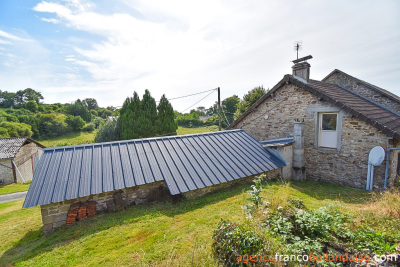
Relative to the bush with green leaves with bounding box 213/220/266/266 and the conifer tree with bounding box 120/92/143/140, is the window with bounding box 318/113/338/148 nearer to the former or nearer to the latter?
the bush with green leaves with bounding box 213/220/266/266

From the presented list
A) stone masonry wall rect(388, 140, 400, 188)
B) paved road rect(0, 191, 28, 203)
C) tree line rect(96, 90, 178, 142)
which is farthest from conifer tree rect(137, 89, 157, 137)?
stone masonry wall rect(388, 140, 400, 188)

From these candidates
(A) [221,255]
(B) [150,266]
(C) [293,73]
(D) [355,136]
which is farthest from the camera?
(C) [293,73]

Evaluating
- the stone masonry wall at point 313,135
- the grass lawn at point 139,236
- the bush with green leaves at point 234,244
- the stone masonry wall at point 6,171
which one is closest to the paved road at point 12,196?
the stone masonry wall at point 6,171

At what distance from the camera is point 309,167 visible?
9.05 metres

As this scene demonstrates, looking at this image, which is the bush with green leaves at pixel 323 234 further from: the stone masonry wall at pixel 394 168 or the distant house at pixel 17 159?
the distant house at pixel 17 159

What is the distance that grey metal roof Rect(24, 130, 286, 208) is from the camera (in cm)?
495

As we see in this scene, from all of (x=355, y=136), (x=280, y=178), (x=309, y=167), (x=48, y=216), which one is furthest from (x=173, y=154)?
(x=355, y=136)

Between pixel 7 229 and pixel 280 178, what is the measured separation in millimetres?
10088

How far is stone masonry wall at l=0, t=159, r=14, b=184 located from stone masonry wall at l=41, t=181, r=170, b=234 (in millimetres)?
18138

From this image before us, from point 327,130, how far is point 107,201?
964 cm

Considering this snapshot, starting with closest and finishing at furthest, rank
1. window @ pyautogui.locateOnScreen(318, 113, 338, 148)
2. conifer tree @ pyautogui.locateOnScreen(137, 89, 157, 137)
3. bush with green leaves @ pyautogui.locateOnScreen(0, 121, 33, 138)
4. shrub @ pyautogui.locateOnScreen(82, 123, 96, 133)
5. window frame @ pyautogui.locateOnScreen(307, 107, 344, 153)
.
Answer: window frame @ pyautogui.locateOnScreen(307, 107, 344, 153), window @ pyautogui.locateOnScreen(318, 113, 338, 148), conifer tree @ pyautogui.locateOnScreen(137, 89, 157, 137), bush with green leaves @ pyautogui.locateOnScreen(0, 121, 33, 138), shrub @ pyautogui.locateOnScreen(82, 123, 96, 133)

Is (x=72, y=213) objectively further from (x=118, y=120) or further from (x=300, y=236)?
(x=118, y=120)

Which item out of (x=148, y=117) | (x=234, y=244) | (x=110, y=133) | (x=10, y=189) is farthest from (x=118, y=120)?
(x=234, y=244)

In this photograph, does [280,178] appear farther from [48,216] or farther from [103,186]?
[48,216]
